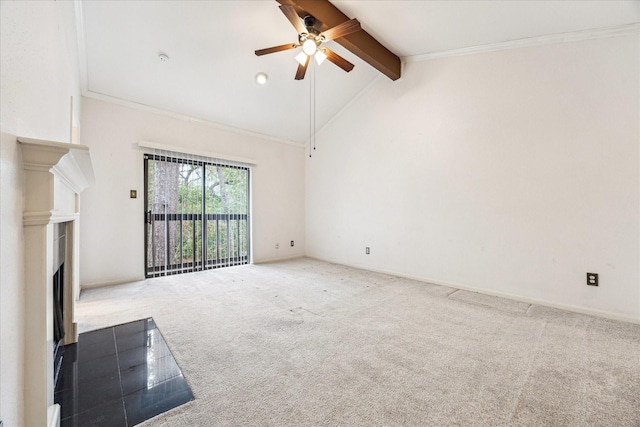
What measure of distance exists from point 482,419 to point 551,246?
233cm

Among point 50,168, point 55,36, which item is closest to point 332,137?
point 55,36

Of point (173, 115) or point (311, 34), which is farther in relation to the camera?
point (173, 115)

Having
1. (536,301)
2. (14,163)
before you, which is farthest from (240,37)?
(536,301)

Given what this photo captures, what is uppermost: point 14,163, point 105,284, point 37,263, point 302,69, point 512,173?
point 302,69

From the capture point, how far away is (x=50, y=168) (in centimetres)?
96

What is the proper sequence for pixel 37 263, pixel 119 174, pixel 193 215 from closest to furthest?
1. pixel 37 263
2. pixel 119 174
3. pixel 193 215

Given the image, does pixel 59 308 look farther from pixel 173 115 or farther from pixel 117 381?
pixel 173 115

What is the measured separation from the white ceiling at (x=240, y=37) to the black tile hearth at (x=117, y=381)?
9.74 ft

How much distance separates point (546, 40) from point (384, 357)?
3566 millimetres

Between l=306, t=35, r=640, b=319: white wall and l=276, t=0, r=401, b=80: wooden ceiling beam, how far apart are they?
1.23ft

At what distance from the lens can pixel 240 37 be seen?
3.11 meters

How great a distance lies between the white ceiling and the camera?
8.45 ft

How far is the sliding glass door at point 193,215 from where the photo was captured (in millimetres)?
3875

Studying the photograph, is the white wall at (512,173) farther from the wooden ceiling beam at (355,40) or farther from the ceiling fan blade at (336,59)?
the ceiling fan blade at (336,59)
